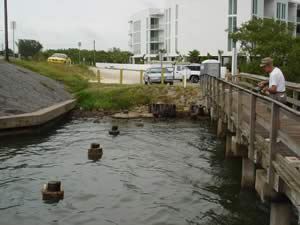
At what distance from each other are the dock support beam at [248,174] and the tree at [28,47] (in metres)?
67.2

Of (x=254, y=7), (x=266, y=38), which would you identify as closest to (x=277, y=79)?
(x=266, y=38)

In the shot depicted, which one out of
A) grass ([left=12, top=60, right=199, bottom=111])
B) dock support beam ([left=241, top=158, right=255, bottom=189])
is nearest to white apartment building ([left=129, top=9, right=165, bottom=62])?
grass ([left=12, top=60, right=199, bottom=111])

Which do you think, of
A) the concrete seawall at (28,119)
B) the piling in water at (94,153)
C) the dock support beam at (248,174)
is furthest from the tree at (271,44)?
Result: the dock support beam at (248,174)

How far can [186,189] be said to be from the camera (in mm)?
12305

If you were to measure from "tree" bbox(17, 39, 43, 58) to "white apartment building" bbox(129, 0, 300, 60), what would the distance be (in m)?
23.9

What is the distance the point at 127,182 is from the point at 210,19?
6600 cm

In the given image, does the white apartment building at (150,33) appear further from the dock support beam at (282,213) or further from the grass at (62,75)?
the dock support beam at (282,213)

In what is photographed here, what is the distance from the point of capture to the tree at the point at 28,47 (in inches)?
2980

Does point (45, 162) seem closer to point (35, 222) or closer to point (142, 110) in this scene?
point (35, 222)

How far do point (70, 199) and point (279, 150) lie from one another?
5.43m

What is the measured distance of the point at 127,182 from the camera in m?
13.0

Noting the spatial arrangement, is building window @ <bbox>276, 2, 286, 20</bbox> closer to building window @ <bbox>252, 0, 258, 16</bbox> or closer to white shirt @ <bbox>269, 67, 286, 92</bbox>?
building window @ <bbox>252, 0, 258, 16</bbox>

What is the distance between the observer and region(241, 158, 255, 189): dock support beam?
38.0 feet

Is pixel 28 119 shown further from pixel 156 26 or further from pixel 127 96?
pixel 156 26
